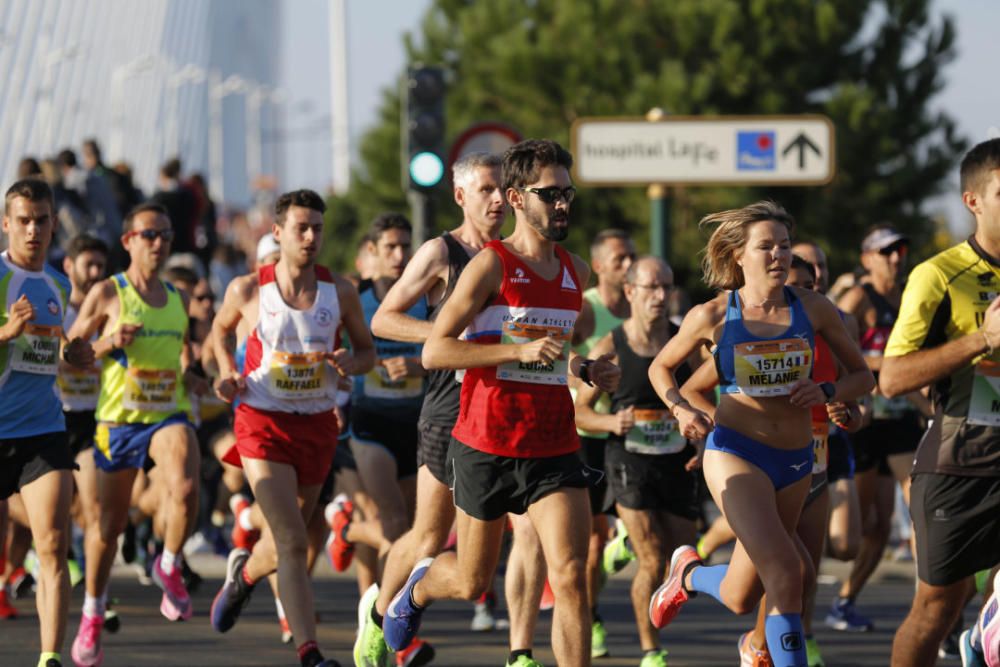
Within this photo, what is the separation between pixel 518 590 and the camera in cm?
766

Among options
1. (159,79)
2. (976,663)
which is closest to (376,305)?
(976,663)

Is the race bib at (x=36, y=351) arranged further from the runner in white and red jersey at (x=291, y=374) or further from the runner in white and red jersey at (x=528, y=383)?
the runner in white and red jersey at (x=528, y=383)

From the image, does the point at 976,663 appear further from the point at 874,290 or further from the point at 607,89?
the point at 607,89

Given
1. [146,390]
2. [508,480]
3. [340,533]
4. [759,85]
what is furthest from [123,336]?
[759,85]

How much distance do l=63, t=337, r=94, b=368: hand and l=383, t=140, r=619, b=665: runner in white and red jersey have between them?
7.59 ft

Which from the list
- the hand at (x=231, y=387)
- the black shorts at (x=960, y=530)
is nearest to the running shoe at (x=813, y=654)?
the black shorts at (x=960, y=530)

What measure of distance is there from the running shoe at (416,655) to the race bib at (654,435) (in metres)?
1.65

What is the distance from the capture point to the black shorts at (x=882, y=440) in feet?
35.6

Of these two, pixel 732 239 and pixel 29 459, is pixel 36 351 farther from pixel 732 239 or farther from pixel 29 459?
pixel 732 239

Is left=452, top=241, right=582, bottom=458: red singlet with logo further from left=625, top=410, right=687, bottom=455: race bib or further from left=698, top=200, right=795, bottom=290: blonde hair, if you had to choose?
left=625, top=410, right=687, bottom=455: race bib

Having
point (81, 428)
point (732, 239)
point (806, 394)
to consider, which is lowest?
point (81, 428)

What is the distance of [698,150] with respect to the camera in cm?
1384

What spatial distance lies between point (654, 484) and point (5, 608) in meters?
3.85

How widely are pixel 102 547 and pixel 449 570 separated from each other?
2786 mm
